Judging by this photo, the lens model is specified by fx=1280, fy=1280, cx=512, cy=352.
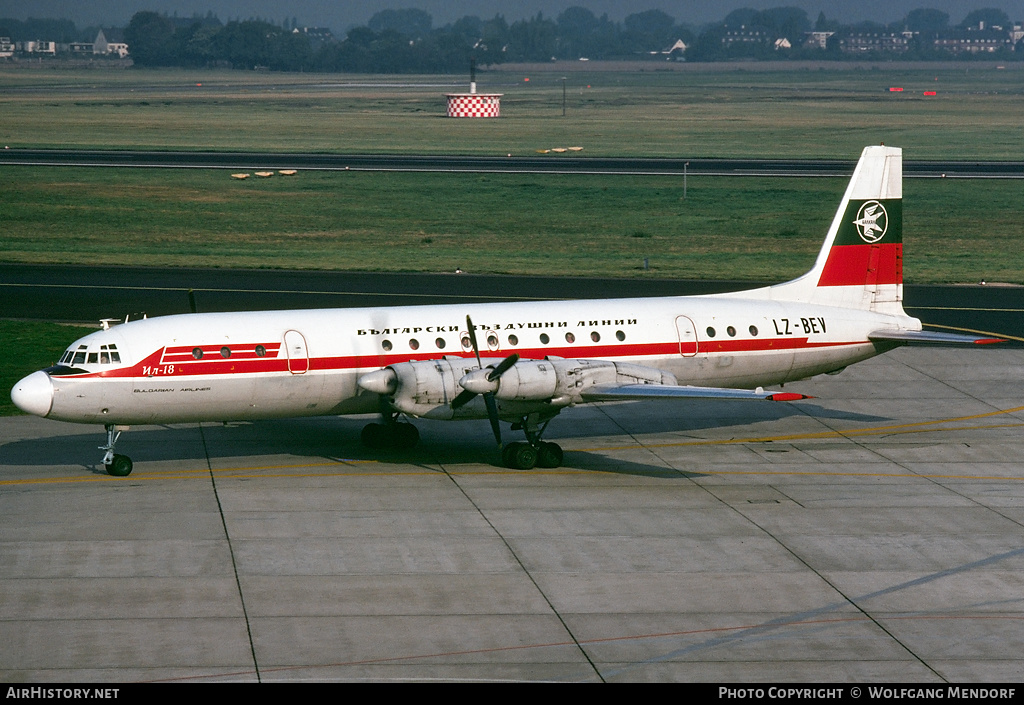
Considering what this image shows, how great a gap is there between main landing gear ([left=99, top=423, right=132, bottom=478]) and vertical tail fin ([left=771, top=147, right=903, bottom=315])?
58.3ft

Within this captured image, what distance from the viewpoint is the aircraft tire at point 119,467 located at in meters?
29.2

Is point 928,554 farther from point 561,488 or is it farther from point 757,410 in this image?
point 757,410

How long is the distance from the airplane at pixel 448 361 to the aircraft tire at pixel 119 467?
33 mm

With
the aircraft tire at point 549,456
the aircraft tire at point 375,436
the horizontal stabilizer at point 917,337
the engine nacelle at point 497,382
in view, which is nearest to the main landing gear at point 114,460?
the engine nacelle at point 497,382

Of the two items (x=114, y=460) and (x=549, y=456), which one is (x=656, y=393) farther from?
(x=114, y=460)

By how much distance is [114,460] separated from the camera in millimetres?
29219

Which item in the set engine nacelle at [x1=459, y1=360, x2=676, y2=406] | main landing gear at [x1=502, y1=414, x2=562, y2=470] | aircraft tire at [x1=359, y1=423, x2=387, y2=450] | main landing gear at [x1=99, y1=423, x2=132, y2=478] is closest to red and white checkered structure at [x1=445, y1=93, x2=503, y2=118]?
aircraft tire at [x1=359, y1=423, x2=387, y2=450]

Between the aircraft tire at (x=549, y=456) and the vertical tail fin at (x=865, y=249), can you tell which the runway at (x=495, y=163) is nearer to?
the vertical tail fin at (x=865, y=249)

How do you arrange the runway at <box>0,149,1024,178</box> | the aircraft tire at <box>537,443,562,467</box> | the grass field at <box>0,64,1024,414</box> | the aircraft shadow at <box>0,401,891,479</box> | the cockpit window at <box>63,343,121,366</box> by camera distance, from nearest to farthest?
1. the cockpit window at <box>63,343,121,366</box>
2. the aircraft tire at <box>537,443,562,467</box>
3. the aircraft shadow at <box>0,401,891,479</box>
4. the grass field at <box>0,64,1024,414</box>
5. the runway at <box>0,149,1024,178</box>

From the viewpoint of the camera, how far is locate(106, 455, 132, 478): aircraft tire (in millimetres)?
29172

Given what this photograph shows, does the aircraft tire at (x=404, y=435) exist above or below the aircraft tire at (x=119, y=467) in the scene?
below

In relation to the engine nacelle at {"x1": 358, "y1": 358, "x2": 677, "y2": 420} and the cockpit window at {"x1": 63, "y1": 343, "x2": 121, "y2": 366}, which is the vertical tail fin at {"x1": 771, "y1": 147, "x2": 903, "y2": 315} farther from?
the cockpit window at {"x1": 63, "y1": 343, "x2": 121, "y2": 366}

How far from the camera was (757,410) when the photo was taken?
37.3 metres

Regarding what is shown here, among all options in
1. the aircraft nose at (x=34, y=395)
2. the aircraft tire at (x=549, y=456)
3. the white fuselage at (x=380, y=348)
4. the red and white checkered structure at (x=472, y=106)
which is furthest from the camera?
the red and white checkered structure at (x=472, y=106)
